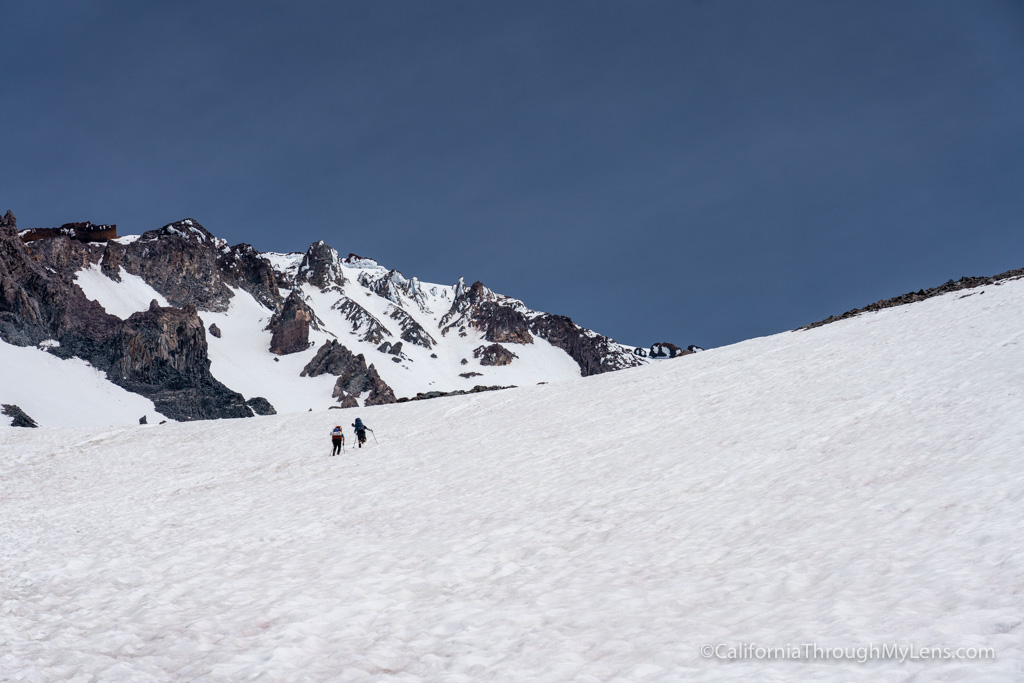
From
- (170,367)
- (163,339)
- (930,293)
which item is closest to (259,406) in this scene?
(170,367)

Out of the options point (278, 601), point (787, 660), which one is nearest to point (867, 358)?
point (787, 660)

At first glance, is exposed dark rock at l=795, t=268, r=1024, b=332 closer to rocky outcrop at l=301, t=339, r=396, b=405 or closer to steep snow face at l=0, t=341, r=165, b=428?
steep snow face at l=0, t=341, r=165, b=428

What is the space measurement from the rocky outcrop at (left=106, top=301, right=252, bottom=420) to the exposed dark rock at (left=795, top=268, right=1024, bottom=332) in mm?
92685

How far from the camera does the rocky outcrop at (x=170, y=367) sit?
4311 inches

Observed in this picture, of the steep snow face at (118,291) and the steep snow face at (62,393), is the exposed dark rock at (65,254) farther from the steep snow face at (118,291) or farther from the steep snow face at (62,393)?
the steep snow face at (62,393)

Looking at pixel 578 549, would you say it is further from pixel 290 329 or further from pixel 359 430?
pixel 290 329

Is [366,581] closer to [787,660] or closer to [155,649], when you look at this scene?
[155,649]

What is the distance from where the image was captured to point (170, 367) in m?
118

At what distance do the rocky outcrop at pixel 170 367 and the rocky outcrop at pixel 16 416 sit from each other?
27.9 m

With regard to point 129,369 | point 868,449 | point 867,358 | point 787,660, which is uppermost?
point 129,369

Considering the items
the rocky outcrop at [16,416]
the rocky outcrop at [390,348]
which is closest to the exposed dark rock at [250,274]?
the rocky outcrop at [390,348]

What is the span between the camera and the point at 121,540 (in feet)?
50.7

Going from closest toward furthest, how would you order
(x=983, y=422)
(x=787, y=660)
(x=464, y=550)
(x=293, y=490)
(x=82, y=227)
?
1. (x=787, y=660)
2. (x=464, y=550)
3. (x=983, y=422)
4. (x=293, y=490)
5. (x=82, y=227)

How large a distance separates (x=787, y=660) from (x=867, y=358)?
895 inches
